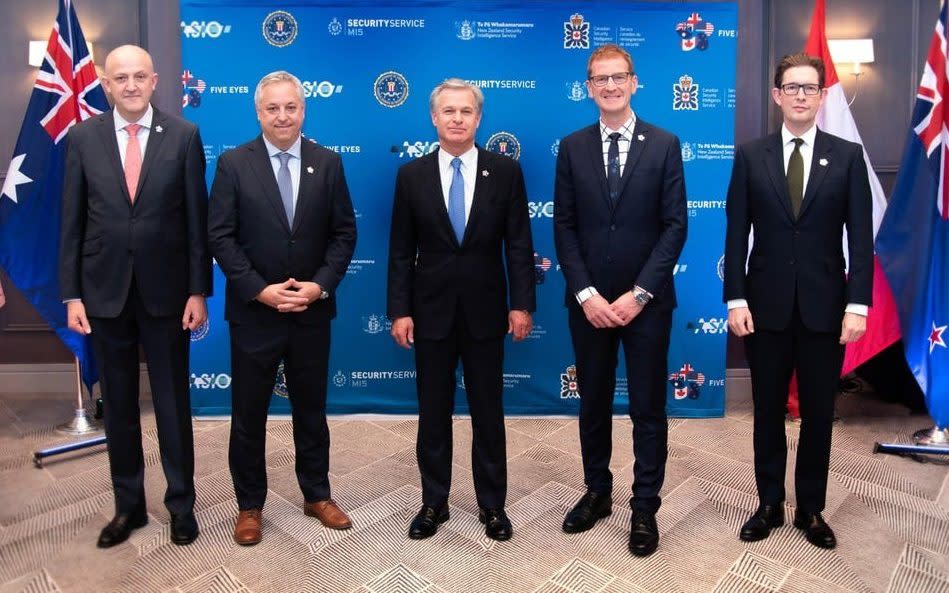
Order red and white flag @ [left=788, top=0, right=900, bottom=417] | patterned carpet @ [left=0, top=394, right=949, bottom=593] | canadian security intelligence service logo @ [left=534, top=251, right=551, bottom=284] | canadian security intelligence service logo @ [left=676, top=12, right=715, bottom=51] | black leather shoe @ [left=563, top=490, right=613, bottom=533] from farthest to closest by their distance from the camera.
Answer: canadian security intelligence service logo @ [left=534, top=251, right=551, bottom=284], canadian security intelligence service logo @ [left=676, top=12, right=715, bottom=51], red and white flag @ [left=788, top=0, right=900, bottom=417], black leather shoe @ [left=563, top=490, right=613, bottom=533], patterned carpet @ [left=0, top=394, right=949, bottom=593]

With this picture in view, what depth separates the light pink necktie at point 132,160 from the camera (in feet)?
8.32

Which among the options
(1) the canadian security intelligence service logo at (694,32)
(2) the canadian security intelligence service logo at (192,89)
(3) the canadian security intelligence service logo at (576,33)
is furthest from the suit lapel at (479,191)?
(2) the canadian security intelligence service logo at (192,89)

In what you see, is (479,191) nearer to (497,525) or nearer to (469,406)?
(469,406)

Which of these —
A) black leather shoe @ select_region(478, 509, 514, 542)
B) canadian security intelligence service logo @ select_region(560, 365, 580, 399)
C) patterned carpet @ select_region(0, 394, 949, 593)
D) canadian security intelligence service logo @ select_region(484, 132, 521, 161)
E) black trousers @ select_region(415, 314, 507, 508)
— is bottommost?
patterned carpet @ select_region(0, 394, 949, 593)

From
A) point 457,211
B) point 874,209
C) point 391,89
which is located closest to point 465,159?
point 457,211

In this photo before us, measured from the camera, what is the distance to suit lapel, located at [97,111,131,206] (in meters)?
2.51

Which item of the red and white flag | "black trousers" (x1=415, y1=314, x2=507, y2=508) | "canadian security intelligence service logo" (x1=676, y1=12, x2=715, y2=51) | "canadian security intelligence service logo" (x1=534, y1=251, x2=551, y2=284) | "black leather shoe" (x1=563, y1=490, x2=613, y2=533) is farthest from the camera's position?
"canadian security intelligence service logo" (x1=534, y1=251, x2=551, y2=284)

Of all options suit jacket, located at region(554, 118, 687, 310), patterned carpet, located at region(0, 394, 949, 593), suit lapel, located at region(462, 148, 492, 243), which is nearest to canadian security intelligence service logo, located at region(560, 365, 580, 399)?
patterned carpet, located at region(0, 394, 949, 593)

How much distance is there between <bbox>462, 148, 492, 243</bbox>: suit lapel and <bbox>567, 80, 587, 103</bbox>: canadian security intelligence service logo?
1663 mm

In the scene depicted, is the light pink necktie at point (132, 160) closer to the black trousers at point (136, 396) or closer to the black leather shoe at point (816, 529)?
the black trousers at point (136, 396)

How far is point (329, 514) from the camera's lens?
2811mm

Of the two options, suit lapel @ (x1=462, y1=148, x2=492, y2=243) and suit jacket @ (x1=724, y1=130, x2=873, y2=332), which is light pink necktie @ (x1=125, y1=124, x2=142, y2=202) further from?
suit jacket @ (x1=724, y1=130, x2=873, y2=332)

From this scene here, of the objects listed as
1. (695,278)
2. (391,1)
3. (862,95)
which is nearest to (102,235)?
(391,1)

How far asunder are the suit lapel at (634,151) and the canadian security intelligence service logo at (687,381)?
2052 mm
